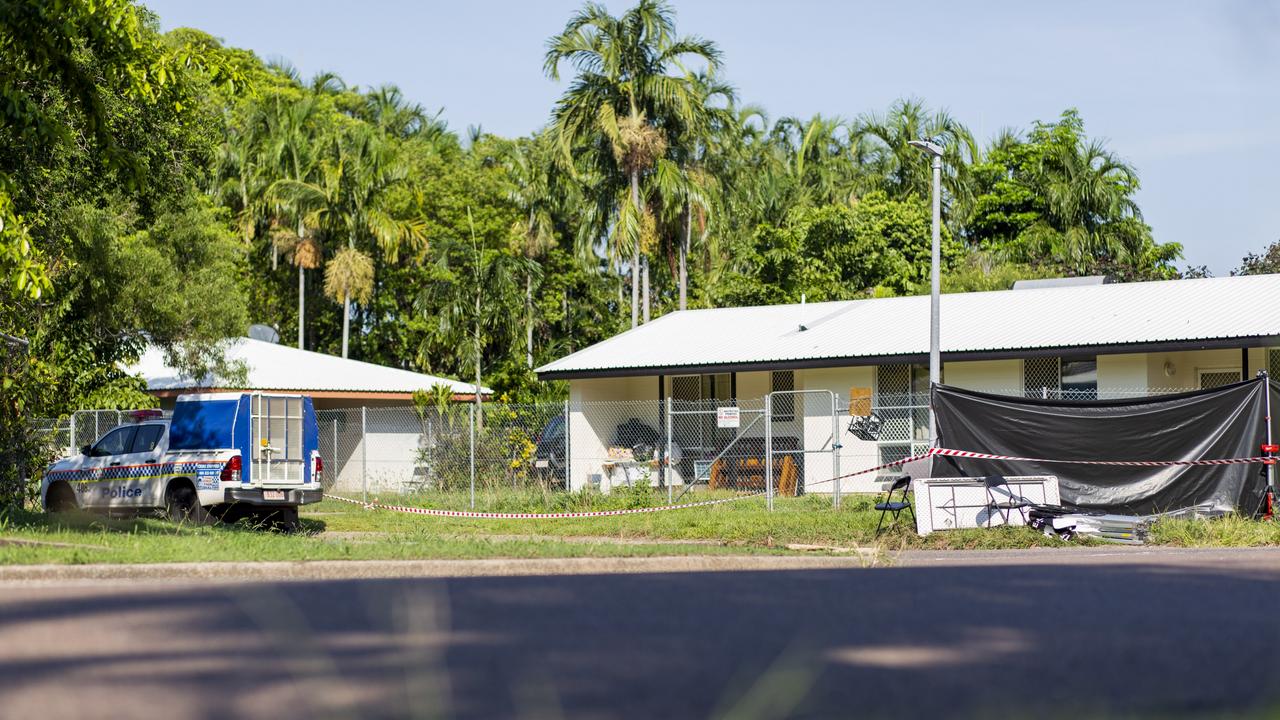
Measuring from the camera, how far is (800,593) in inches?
291

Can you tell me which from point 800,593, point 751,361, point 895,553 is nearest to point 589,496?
point 751,361

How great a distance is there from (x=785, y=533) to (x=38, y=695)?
12.6 meters

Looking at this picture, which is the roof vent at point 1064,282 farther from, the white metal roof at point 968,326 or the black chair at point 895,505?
the black chair at point 895,505

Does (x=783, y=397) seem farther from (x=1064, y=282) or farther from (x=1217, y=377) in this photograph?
(x=1217, y=377)

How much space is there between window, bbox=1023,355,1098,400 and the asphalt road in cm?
1817

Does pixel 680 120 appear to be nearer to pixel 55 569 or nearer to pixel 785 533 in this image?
pixel 785 533

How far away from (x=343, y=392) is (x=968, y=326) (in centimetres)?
1480

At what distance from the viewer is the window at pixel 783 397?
2848cm

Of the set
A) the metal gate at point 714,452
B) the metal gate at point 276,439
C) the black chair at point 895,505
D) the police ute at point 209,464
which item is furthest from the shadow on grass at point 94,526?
the metal gate at point 714,452

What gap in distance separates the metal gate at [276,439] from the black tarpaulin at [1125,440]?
30.4 feet

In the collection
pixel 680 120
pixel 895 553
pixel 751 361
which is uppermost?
pixel 680 120

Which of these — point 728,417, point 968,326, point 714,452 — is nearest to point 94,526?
point 728,417

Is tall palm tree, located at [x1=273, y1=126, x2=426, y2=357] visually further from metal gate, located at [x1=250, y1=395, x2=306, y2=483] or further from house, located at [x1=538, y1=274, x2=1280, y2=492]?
metal gate, located at [x1=250, y1=395, x2=306, y2=483]

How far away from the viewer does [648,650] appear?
5.67m
